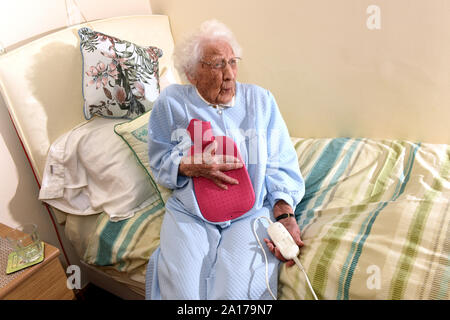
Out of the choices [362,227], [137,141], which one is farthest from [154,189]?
[362,227]

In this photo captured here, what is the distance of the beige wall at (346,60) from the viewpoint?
1516 millimetres

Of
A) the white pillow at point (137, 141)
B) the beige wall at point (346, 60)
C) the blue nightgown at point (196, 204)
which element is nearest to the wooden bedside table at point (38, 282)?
the blue nightgown at point (196, 204)

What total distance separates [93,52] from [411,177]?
145 centimetres

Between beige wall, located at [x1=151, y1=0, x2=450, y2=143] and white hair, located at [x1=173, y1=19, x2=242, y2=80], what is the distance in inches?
22.7

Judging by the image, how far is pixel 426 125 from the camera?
1.65m

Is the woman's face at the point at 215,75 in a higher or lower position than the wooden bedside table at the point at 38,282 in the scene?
higher

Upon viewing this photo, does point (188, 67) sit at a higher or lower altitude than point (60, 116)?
higher

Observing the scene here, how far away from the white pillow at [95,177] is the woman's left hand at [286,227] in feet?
1.79

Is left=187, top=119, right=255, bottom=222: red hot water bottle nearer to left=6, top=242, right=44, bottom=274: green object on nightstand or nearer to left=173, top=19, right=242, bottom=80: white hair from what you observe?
left=173, top=19, right=242, bottom=80: white hair

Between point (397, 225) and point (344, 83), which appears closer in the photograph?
point (397, 225)

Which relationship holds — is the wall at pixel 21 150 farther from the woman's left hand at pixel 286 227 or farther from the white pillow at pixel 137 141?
the woman's left hand at pixel 286 227

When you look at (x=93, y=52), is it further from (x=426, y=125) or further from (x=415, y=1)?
(x=426, y=125)

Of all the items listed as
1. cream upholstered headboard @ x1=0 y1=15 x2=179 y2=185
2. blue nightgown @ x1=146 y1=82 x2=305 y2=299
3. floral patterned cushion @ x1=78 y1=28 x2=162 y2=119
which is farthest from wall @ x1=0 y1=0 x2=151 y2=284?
blue nightgown @ x1=146 y1=82 x2=305 y2=299
